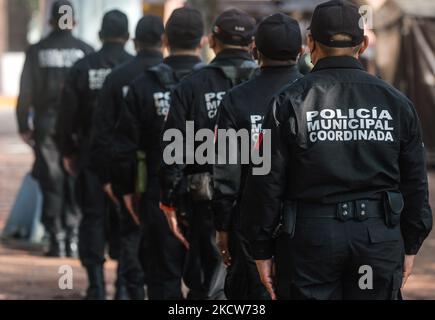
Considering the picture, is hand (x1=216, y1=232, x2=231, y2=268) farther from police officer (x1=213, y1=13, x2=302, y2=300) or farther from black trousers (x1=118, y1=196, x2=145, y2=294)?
black trousers (x1=118, y1=196, x2=145, y2=294)

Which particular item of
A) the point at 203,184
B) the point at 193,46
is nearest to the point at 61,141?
the point at 193,46

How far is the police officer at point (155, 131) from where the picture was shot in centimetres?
739

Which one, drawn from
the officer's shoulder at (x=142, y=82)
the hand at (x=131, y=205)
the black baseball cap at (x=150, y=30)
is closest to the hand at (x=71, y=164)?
the black baseball cap at (x=150, y=30)

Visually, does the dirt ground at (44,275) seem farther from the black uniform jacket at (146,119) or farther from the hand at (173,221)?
the hand at (173,221)

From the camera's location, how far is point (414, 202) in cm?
525

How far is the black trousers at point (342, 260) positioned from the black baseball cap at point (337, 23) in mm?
816

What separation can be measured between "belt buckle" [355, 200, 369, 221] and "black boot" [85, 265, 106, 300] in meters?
4.30

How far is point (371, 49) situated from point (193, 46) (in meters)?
16.8

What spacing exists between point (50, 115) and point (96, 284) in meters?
2.61

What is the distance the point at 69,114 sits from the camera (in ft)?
31.3

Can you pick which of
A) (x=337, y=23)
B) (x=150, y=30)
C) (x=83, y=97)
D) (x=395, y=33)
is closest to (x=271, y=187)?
(x=337, y=23)

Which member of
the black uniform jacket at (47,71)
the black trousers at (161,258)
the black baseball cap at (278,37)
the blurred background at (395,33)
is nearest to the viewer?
the black baseball cap at (278,37)

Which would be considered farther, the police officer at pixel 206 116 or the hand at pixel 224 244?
the police officer at pixel 206 116

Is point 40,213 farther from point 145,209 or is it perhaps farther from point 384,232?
point 384,232
